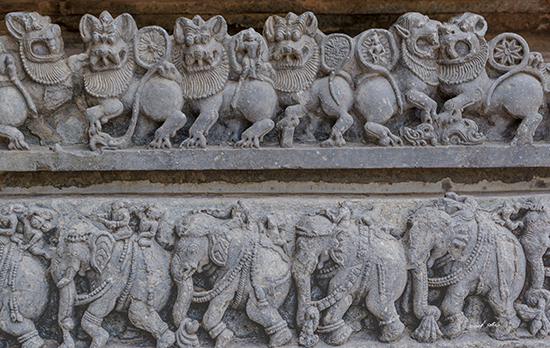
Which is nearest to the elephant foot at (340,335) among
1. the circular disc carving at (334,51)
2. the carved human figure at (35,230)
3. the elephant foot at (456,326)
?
the elephant foot at (456,326)

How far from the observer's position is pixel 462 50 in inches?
117

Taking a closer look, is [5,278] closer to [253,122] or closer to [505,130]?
[253,122]

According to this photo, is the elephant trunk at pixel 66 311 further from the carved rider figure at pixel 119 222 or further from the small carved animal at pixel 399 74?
the small carved animal at pixel 399 74

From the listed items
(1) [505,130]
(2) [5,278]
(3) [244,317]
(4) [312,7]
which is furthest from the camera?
(4) [312,7]

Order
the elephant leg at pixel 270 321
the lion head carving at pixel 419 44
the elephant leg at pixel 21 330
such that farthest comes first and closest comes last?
the lion head carving at pixel 419 44, the elephant leg at pixel 270 321, the elephant leg at pixel 21 330

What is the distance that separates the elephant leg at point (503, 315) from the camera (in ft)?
9.34

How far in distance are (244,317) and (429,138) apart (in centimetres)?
157

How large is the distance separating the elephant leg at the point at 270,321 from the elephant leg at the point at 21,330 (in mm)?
1194

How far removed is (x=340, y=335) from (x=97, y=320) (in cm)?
139

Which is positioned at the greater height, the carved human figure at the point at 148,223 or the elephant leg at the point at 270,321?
the carved human figure at the point at 148,223

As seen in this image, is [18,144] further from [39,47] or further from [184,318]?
[184,318]

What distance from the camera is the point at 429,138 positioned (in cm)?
292

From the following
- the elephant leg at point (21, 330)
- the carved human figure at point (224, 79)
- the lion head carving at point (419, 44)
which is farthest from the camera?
the lion head carving at point (419, 44)

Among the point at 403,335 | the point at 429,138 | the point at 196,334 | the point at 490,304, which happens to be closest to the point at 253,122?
the point at 429,138
